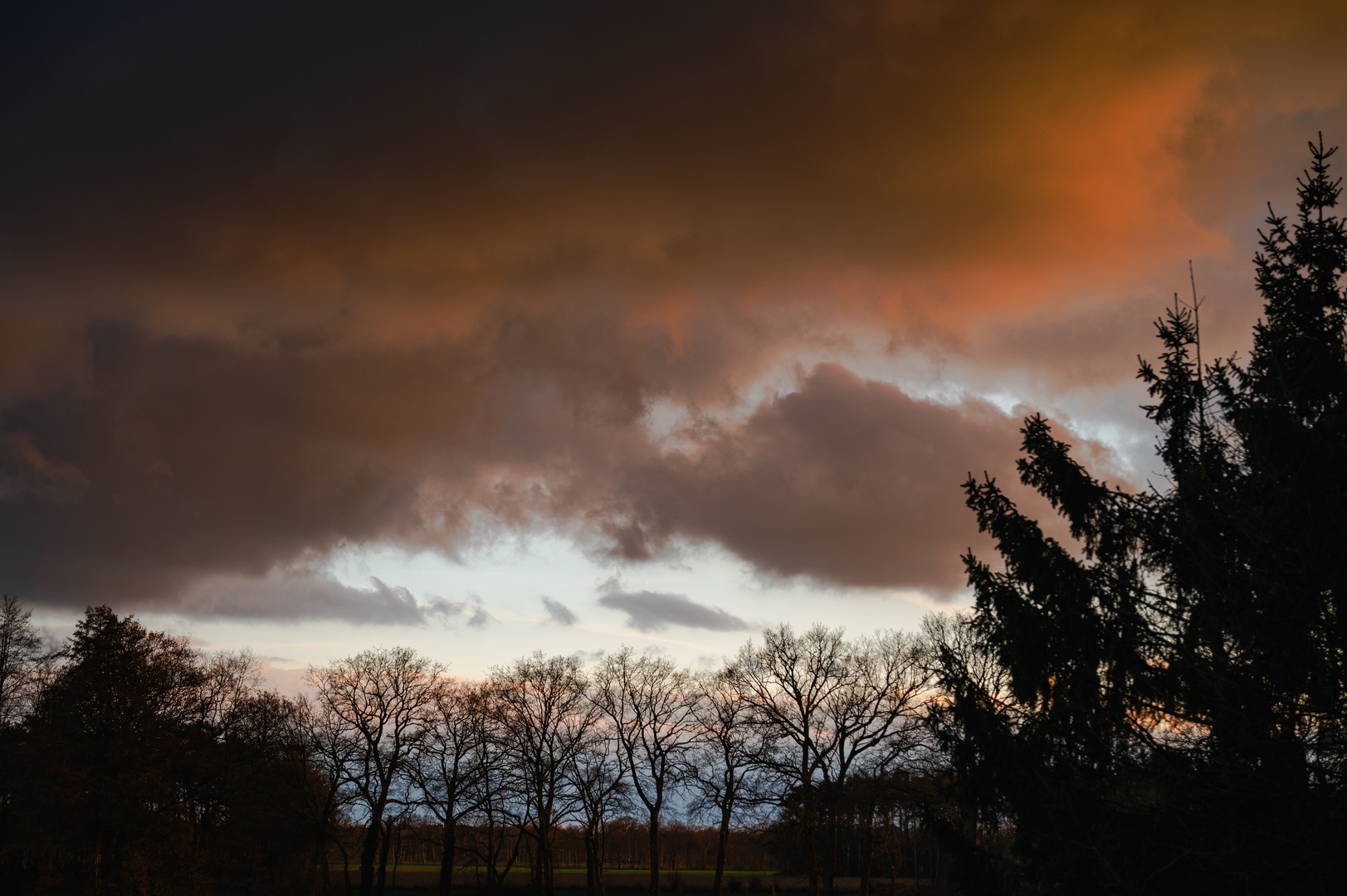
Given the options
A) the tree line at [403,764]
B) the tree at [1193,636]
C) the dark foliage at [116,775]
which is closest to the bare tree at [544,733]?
the tree line at [403,764]

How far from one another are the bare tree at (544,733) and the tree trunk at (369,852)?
8310mm

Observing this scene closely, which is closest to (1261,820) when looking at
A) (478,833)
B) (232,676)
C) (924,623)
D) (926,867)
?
(924,623)

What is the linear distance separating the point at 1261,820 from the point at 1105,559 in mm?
4780

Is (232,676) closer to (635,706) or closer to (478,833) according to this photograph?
(478,833)

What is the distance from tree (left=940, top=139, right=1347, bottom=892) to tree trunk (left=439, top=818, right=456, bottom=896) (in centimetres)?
4175

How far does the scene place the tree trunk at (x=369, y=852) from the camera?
48625 mm

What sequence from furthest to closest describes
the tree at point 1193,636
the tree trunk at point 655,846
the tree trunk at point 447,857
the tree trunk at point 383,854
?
the tree trunk at point 655,846, the tree trunk at point 447,857, the tree trunk at point 383,854, the tree at point 1193,636

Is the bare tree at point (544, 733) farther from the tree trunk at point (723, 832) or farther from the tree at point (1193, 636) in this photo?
the tree at point (1193, 636)

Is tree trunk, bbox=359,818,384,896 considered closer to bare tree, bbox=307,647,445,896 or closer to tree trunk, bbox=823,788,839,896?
bare tree, bbox=307,647,445,896

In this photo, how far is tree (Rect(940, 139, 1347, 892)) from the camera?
10.5m

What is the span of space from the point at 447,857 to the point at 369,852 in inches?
177

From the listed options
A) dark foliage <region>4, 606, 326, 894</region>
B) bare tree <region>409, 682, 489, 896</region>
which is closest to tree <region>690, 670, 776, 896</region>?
bare tree <region>409, 682, 489, 896</region>

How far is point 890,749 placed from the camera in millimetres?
43656

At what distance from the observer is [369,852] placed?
49406mm
